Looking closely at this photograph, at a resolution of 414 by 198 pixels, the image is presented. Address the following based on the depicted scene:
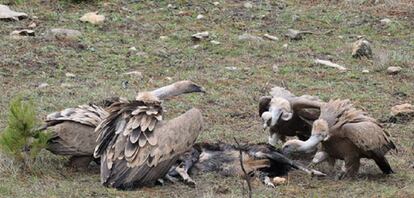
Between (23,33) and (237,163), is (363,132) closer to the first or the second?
(237,163)

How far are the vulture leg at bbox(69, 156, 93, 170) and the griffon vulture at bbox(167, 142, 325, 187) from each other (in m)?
0.61

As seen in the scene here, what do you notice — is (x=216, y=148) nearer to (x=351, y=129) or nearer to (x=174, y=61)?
(x=351, y=129)

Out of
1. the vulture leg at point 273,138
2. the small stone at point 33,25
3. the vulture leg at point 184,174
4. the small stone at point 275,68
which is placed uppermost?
the vulture leg at point 184,174

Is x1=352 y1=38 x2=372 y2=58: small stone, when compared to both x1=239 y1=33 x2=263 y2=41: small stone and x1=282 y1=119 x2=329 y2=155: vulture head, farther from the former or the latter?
x1=282 y1=119 x2=329 y2=155: vulture head

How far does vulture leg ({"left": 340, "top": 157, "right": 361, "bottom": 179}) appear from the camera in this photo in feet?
21.4

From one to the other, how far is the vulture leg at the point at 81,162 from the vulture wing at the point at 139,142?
1.03ft

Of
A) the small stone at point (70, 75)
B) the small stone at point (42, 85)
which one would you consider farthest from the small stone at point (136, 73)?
the small stone at point (42, 85)

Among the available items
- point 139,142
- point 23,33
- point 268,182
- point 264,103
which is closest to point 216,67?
point 23,33

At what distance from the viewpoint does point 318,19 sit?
1277 centimetres

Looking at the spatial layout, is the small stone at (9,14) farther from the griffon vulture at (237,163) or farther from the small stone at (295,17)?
the griffon vulture at (237,163)

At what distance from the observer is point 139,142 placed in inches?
242

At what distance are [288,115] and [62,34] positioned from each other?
16.4 ft

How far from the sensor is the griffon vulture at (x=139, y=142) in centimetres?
606

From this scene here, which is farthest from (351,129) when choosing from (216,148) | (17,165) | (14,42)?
(14,42)
